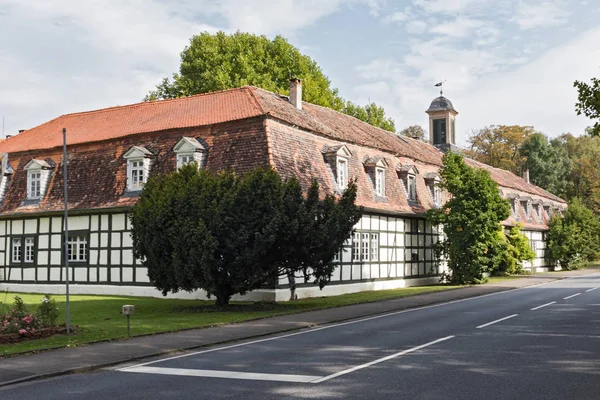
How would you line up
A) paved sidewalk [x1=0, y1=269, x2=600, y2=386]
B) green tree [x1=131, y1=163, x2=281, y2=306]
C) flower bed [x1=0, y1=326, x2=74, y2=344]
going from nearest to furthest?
paved sidewalk [x1=0, y1=269, x2=600, y2=386] < flower bed [x1=0, y1=326, x2=74, y2=344] < green tree [x1=131, y1=163, x2=281, y2=306]

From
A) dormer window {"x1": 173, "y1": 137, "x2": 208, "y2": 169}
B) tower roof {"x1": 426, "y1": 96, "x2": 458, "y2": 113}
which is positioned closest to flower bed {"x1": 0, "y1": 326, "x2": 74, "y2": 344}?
dormer window {"x1": 173, "y1": 137, "x2": 208, "y2": 169}

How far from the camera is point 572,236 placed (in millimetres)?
55312

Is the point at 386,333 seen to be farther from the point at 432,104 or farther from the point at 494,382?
the point at 432,104

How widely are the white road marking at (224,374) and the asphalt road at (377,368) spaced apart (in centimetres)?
2

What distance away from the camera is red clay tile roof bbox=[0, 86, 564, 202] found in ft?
89.6

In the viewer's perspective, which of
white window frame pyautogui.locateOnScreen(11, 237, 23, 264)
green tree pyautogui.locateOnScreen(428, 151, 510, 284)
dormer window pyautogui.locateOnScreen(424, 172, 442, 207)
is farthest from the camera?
dormer window pyautogui.locateOnScreen(424, 172, 442, 207)

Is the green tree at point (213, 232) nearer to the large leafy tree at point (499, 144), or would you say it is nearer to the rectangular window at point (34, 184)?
the rectangular window at point (34, 184)

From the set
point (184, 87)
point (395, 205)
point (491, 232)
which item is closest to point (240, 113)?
point (395, 205)

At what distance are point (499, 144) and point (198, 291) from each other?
5664cm

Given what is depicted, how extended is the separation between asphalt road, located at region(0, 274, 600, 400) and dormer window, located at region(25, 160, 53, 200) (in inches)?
764

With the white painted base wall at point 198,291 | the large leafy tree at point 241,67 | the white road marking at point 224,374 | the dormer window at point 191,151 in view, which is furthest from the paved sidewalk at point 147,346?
the large leafy tree at point 241,67

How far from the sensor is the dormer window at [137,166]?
89.1ft

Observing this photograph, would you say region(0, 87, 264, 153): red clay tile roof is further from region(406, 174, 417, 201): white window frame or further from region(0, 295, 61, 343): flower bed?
region(0, 295, 61, 343): flower bed

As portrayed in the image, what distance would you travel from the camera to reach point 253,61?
46062 millimetres
